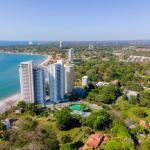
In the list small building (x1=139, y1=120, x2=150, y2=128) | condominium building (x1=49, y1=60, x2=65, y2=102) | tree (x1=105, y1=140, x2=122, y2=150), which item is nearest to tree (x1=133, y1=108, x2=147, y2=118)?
small building (x1=139, y1=120, x2=150, y2=128)

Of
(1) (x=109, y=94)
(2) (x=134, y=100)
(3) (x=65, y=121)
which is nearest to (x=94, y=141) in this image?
(3) (x=65, y=121)

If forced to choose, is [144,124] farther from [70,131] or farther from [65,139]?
[65,139]

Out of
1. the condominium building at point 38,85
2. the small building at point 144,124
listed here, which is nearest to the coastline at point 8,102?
the condominium building at point 38,85

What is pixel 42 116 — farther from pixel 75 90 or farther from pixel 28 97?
pixel 75 90

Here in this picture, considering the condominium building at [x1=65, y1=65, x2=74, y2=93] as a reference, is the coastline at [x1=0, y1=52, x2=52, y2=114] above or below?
below

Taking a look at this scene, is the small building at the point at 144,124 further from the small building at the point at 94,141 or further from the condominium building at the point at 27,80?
the condominium building at the point at 27,80

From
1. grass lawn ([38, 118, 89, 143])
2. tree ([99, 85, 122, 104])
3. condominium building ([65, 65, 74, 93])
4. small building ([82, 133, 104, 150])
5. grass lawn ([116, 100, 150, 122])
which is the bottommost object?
grass lawn ([38, 118, 89, 143])

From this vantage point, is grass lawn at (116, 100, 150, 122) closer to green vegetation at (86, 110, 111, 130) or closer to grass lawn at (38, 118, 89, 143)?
green vegetation at (86, 110, 111, 130)
